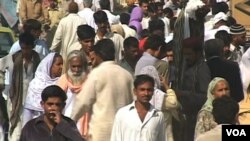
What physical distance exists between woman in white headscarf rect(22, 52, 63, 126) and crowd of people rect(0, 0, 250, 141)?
0.01m

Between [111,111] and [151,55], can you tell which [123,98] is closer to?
[111,111]

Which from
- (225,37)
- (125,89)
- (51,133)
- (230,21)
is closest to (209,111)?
(125,89)

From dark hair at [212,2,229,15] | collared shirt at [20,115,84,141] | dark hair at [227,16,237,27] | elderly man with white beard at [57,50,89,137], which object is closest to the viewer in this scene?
collared shirt at [20,115,84,141]

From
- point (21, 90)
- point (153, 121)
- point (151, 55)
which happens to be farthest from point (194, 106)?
point (21, 90)

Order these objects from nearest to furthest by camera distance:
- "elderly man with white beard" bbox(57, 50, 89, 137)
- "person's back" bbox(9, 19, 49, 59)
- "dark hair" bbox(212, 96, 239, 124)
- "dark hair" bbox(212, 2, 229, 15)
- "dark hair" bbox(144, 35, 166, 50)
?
1. "dark hair" bbox(212, 96, 239, 124)
2. "elderly man with white beard" bbox(57, 50, 89, 137)
3. "dark hair" bbox(144, 35, 166, 50)
4. "person's back" bbox(9, 19, 49, 59)
5. "dark hair" bbox(212, 2, 229, 15)

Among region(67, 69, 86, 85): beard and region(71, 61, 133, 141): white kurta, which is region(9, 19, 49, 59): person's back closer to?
region(67, 69, 86, 85): beard

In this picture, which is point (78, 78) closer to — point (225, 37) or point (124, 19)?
point (225, 37)

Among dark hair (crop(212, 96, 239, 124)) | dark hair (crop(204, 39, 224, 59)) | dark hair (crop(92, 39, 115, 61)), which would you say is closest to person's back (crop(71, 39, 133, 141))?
dark hair (crop(92, 39, 115, 61))

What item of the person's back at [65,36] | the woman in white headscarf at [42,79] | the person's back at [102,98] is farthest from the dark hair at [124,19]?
the person's back at [102,98]

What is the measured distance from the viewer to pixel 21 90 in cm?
1160

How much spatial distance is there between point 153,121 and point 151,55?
2.30 metres

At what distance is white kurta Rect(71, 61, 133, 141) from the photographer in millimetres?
9414

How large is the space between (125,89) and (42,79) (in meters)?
1.45

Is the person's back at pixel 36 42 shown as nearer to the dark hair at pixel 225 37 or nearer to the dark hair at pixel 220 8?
the dark hair at pixel 225 37
